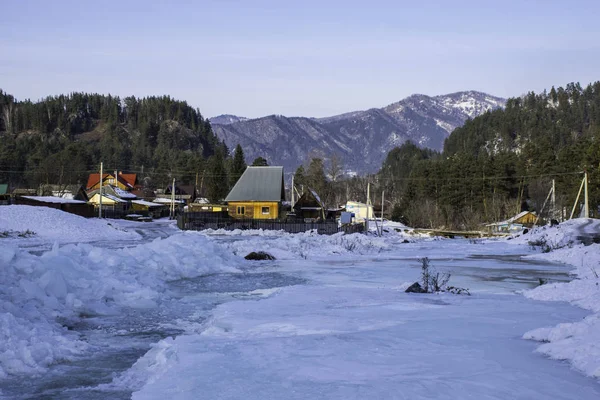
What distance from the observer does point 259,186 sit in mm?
69625

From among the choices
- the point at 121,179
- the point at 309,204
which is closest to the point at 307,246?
the point at 309,204

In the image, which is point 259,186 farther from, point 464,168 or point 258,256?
point 258,256

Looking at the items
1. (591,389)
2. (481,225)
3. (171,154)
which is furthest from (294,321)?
(171,154)

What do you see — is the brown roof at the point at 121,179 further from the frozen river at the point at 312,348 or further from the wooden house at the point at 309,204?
the frozen river at the point at 312,348

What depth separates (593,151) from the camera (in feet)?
210

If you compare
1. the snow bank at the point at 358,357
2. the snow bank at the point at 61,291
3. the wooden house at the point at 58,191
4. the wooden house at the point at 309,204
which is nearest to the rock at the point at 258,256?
the snow bank at the point at 61,291

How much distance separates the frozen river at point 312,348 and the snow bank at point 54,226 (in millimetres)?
29732

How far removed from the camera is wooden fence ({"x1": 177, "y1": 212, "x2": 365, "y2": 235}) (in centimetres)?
4866

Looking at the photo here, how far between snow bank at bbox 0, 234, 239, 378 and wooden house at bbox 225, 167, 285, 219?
1957 inches

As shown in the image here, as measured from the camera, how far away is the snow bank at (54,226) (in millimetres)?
42406

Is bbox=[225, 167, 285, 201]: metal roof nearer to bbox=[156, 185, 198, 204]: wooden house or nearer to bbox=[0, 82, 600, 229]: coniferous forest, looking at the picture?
bbox=[0, 82, 600, 229]: coniferous forest

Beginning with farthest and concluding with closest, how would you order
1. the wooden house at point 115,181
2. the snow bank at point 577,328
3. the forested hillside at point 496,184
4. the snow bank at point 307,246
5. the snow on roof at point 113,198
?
1. the wooden house at point 115,181
2. the snow on roof at point 113,198
3. the forested hillside at point 496,184
4. the snow bank at point 307,246
5. the snow bank at point 577,328

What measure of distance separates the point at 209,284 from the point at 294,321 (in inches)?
260

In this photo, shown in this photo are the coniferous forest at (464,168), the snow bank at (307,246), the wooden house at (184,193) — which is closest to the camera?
the snow bank at (307,246)
